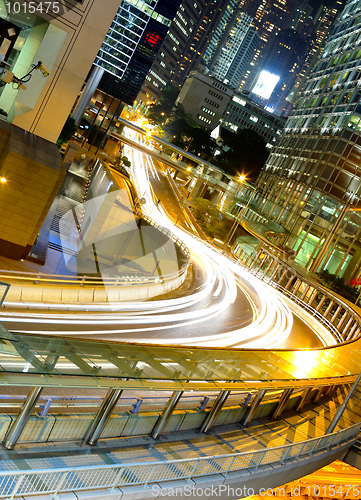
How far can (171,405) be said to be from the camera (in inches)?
462

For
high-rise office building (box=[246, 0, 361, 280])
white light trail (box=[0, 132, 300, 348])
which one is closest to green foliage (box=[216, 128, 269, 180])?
high-rise office building (box=[246, 0, 361, 280])

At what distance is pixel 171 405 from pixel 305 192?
48.0 meters

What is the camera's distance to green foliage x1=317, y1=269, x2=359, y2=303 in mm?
47906

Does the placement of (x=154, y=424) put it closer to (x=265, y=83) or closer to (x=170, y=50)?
(x=265, y=83)

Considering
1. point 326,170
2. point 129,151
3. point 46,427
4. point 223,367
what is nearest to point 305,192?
point 326,170

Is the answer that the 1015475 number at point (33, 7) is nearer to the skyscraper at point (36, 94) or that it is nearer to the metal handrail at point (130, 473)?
the skyscraper at point (36, 94)

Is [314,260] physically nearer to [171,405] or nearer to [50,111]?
[50,111]

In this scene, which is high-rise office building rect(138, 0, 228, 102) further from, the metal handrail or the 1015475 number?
the metal handrail

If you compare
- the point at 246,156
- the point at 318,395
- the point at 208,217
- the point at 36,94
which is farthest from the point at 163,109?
the point at 318,395

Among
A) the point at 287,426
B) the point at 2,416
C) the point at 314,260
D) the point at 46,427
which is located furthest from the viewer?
the point at 314,260

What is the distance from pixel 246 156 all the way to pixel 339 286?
2136 inches

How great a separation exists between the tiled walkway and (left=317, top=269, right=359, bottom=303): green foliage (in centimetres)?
2934

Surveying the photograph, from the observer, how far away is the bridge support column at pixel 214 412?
13227 millimetres

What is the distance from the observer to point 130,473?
961 cm
